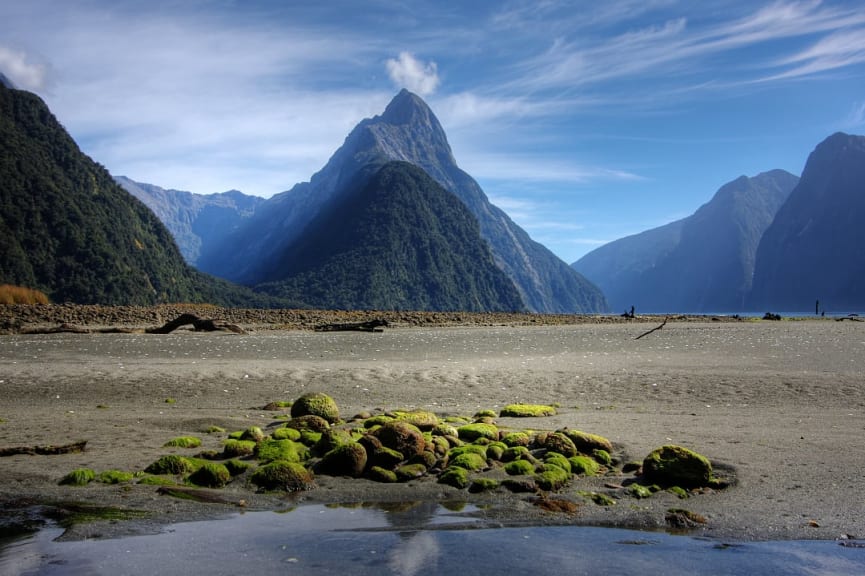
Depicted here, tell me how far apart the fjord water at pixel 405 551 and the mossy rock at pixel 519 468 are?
72.1 inches

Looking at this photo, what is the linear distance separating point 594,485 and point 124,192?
449 feet

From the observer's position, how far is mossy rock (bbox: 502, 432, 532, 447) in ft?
36.0

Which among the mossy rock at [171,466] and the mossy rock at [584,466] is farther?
the mossy rock at [584,466]

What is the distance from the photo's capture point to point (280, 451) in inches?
411

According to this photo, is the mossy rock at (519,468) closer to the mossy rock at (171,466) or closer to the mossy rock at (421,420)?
the mossy rock at (421,420)

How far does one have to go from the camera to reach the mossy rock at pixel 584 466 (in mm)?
9930

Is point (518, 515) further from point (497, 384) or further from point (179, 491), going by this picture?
point (497, 384)

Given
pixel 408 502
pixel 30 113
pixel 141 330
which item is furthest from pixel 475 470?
pixel 30 113

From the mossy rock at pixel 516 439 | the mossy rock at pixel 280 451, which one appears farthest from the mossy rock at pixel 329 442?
the mossy rock at pixel 516 439

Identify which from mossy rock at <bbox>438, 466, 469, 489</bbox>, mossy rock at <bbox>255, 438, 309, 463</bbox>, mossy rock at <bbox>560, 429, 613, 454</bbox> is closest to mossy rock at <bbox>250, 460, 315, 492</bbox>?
mossy rock at <bbox>255, 438, 309, 463</bbox>

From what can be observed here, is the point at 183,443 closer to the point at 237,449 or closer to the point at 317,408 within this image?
the point at 237,449

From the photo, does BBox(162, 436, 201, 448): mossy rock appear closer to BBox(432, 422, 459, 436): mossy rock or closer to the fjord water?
the fjord water

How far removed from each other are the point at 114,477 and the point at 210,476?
4.49 feet

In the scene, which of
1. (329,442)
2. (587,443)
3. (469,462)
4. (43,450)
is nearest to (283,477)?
(329,442)
